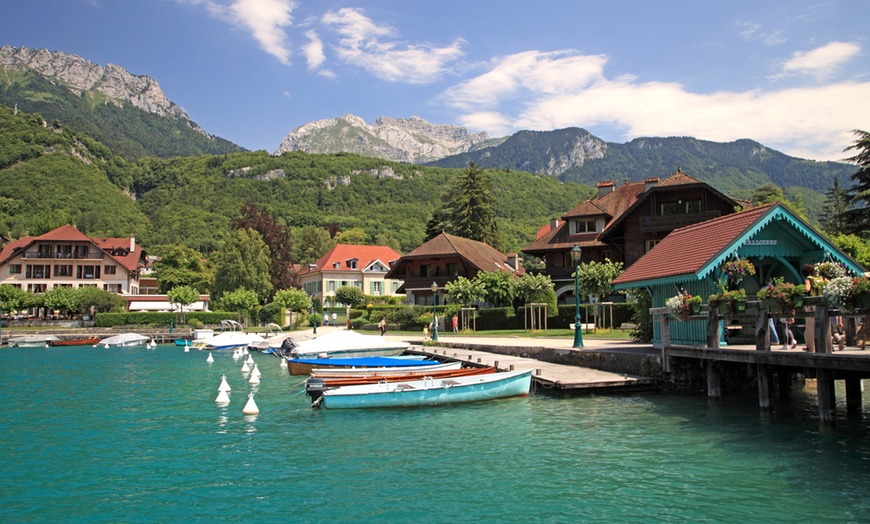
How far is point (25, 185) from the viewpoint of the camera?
12900 cm

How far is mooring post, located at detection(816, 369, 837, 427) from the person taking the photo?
15455mm

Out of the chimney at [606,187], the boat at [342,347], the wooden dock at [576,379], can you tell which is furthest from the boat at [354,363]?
the chimney at [606,187]

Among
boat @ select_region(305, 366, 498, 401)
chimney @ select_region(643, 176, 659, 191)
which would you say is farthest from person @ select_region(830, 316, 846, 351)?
chimney @ select_region(643, 176, 659, 191)

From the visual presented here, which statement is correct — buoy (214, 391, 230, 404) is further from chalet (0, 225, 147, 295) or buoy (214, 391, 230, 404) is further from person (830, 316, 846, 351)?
chalet (0, 225, 147, 295)

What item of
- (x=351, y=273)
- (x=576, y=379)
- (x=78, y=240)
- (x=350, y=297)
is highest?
(x=78, y=240)

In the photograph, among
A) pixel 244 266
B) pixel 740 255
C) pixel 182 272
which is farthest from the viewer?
pixel 182 272

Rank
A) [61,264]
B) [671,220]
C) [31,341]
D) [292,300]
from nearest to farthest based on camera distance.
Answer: [671,220]
[31,341]
[292,300]
[61,264]

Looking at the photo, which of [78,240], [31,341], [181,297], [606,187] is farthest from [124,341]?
[606,187]

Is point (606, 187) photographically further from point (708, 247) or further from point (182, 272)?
point (182, 272)

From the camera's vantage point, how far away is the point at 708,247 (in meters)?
22.3

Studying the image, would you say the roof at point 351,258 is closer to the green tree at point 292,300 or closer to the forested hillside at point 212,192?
the green tree at point 292,300

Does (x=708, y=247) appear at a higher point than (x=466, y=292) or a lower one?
higher

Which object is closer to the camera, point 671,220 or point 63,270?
point 671,220

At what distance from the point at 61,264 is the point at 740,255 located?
9403 cm
